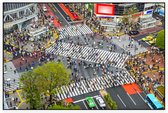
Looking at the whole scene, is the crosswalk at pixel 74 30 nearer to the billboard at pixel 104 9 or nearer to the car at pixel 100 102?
the billboard at pixel 104 9

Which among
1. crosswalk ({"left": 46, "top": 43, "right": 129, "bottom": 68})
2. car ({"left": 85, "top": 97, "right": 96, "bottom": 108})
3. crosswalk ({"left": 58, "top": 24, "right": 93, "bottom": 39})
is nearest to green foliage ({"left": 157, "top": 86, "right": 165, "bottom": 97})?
crosswalk ({"left": 46, "top": 43, "right": 129, "bottom": 68})

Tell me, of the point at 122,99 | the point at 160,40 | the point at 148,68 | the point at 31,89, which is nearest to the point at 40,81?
the point at 31,89

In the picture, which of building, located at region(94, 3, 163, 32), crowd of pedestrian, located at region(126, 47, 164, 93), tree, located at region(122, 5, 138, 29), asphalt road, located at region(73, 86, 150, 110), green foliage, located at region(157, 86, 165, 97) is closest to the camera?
asphalt road, located at region(73, 86, 150, 110)

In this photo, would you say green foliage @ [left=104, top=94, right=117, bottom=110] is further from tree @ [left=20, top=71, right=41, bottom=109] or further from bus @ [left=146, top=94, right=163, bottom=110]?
tree @ [left=20, top=71, right=41, bottom=109]

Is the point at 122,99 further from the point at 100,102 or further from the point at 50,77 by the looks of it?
the point at 50,77

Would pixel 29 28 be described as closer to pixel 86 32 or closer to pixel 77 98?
pixel 86 32

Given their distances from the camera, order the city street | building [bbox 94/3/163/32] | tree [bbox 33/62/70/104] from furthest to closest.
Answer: building [bbox 94/3/163/32] < the city street < tree [bbox 33/62/70/104]
